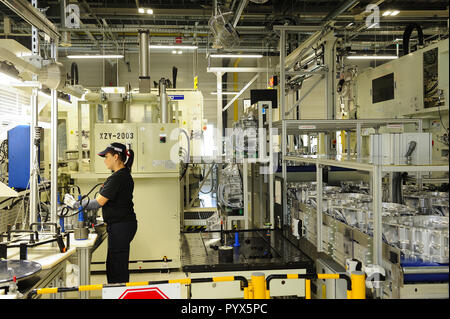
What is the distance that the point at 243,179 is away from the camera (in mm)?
3713

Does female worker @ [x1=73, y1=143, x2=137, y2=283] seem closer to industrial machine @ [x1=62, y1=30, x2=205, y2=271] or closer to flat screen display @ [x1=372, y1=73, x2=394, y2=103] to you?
industrial machine @ [x1=62, y1=30, x2=205, y2=271]

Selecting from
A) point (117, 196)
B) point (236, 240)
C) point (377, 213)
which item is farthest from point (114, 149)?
point (377, 213)

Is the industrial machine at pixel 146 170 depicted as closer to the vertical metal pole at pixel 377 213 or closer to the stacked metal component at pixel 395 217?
the stacked metal component at pixel 395 217

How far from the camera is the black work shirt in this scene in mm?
3232

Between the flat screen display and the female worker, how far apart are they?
2.99 metres

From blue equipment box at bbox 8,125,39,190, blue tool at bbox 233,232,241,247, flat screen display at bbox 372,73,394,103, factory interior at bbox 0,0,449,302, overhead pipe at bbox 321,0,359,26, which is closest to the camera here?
factory interior at bbox 0,0,449,302

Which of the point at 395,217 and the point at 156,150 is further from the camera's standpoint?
the point at 156,150

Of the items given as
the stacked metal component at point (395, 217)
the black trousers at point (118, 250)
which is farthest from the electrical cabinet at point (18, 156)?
the stacked metal component at point (395, 217)

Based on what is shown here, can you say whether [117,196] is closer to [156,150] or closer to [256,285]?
[156,150]

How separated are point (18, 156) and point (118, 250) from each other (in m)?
1.37

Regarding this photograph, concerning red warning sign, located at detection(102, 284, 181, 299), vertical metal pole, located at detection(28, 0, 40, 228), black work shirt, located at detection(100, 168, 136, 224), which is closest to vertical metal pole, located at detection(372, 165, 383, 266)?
red warning sign, located at detection(102, 284, 181, 299)

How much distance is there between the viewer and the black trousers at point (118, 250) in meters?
3.32
